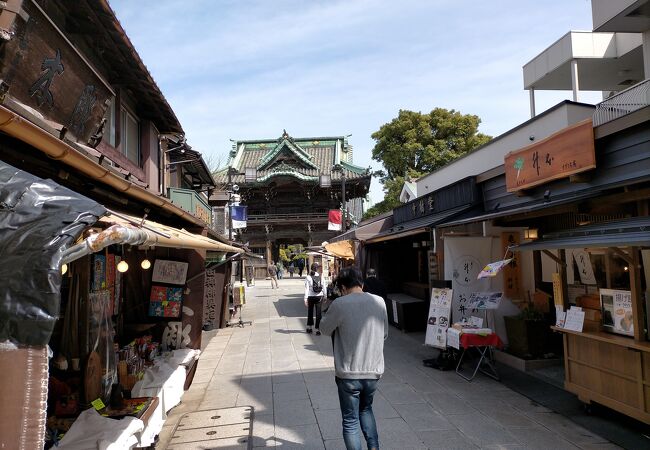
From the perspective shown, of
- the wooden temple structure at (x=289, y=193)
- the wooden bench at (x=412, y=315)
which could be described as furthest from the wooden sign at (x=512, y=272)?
the wooden temple structure at (x=289, y=193)

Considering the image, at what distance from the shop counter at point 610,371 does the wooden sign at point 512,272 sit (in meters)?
3.34

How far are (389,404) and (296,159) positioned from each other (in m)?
28.4

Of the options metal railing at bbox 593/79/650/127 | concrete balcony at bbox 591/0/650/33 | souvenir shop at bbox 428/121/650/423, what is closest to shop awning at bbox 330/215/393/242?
souvenir shop at bbox 428/121/650/423

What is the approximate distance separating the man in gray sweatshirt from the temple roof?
27.0 metres

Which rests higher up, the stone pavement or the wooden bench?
the wooden bench

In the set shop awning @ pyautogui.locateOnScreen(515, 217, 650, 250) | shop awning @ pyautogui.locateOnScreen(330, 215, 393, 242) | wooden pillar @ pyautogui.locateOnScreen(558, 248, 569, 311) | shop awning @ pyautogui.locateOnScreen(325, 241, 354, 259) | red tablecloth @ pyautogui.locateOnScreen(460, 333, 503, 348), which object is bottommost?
red tablecloth @ pyautogui.locateOnScreen(460, 333, 503, 348)

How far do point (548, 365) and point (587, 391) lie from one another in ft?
7.52

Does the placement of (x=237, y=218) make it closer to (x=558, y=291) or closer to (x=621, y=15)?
(x=621, y=15)

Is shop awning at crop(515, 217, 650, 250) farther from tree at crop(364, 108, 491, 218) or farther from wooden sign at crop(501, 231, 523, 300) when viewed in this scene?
tree at crop(364, 108, 491, 218)

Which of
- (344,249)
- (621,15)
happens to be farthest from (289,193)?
(621,15)

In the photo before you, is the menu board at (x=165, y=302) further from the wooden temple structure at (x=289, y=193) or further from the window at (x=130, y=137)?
the wooden temple structure at (x=289, y=193)

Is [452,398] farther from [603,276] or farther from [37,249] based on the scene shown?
[37,249]

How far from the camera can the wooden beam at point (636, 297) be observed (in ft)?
15.9

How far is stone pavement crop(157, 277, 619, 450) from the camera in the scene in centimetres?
479
